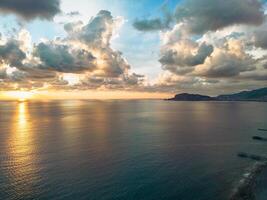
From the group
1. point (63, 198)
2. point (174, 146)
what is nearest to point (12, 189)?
point (63, 198)

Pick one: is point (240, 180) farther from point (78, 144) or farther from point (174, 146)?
point (78, 144)

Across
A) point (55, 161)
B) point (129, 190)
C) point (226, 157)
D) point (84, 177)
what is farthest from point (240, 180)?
point (55, 161)

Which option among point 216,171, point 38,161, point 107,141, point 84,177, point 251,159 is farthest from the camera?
point 107,141

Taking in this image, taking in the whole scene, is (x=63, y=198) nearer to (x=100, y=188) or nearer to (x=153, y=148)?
(x=100, y=188)

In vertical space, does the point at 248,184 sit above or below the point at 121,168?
below

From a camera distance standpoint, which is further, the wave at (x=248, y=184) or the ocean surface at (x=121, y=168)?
the ocean surface at (x=121, y=168)

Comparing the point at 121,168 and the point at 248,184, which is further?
the point at 121,168

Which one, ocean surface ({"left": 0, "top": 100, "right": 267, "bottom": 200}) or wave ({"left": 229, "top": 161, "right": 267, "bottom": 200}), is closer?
wave ({"left": 229, "top": 161, "right": 267, "bottom": 200})

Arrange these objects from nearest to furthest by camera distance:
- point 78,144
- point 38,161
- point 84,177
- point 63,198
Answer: point 63,198 < point 84,177 < point 38,161 < point 78,144

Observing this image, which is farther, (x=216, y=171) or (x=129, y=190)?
(x=216, y=171)
